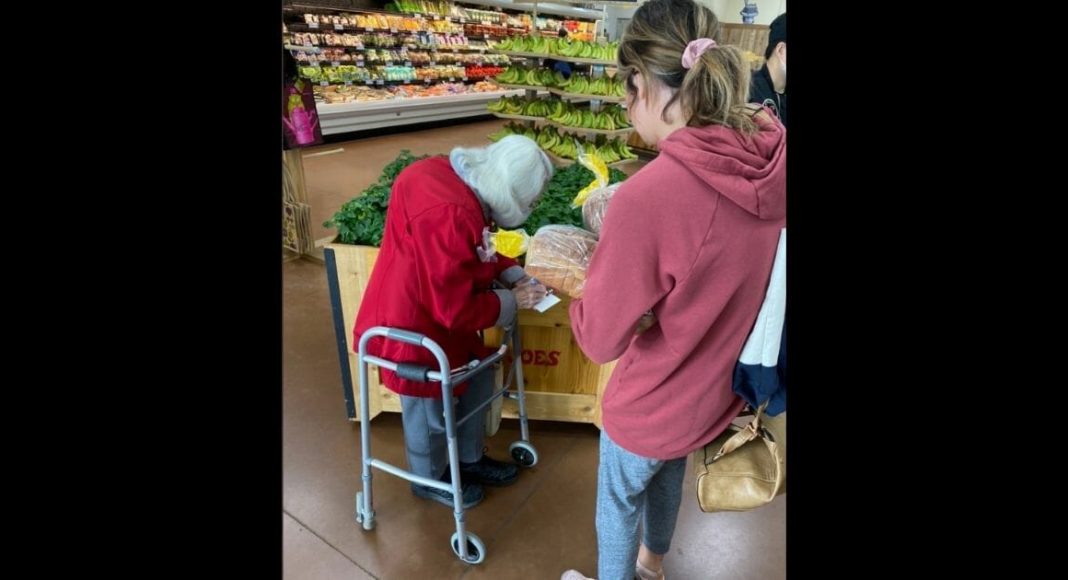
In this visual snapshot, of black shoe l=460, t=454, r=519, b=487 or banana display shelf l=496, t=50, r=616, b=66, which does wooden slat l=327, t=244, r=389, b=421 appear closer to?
black shoe l=460, t=454, r=519, b=487

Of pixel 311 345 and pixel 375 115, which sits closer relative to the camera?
pixel 311 345

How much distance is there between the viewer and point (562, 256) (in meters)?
1.47

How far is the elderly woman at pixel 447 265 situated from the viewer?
5.69ft

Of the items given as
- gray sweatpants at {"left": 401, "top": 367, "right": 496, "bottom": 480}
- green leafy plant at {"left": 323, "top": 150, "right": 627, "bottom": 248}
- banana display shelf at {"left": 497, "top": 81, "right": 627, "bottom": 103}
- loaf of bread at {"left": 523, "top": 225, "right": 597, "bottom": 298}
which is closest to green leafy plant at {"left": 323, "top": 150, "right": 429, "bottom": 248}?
green leafy plant at {"left": 323, "top": 150, "right": 627, "bottom": 248}

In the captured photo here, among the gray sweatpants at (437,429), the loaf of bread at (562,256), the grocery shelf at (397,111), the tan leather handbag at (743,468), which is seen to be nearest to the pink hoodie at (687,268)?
the tan leather handbag at (743,468)

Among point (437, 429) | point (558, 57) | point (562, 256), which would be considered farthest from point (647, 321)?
point (558, 57)

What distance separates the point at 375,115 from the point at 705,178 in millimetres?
9444

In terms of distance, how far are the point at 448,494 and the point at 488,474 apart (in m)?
0.21

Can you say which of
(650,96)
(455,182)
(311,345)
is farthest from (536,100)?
(650,96)

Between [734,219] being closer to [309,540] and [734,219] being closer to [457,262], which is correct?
[457,262]

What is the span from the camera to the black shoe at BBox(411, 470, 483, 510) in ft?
7.72

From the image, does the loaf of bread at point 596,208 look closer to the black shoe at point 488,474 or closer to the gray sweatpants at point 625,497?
the gray sweatpants at point 625,497

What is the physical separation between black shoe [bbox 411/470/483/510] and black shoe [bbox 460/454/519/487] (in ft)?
0.20

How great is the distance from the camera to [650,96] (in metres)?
1.15
